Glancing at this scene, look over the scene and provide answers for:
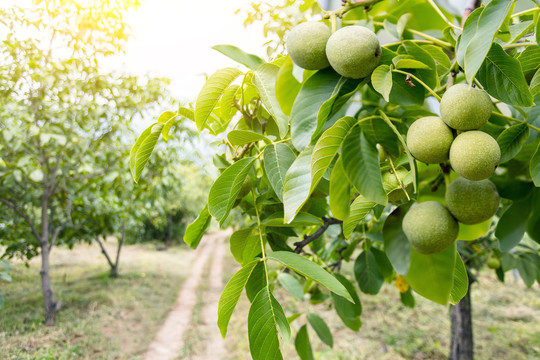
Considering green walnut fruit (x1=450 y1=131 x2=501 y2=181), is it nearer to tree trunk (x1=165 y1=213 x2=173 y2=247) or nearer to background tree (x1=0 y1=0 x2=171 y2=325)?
background tree (x1=0 y1=0 x2=171 y2=325)

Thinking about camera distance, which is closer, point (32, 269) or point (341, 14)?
point (341, 14)

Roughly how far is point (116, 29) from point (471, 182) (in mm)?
4866

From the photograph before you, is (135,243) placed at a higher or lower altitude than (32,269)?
lower

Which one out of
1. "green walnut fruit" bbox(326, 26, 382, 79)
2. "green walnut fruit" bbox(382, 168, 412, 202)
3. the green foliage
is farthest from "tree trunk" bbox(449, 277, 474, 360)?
"green walnut fruit" bbox(326, 26, 382, 79)

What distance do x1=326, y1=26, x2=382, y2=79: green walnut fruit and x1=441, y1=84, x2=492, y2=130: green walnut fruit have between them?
0.12 metres

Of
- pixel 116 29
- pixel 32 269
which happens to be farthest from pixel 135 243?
pixel 116 29

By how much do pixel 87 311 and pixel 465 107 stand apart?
650cm

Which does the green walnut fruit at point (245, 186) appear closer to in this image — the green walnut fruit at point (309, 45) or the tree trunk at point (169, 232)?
the green walnut fruit at point (309, 45)

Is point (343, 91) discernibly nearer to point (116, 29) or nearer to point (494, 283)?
point (116, 29)

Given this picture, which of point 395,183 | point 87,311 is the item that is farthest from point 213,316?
point 395,183

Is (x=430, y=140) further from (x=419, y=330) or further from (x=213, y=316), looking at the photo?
(x=213, y=316)

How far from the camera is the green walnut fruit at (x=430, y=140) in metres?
0.47

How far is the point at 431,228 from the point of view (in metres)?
0.51

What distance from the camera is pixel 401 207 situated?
612 mm
